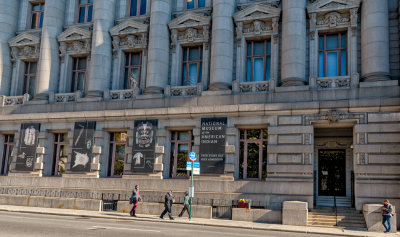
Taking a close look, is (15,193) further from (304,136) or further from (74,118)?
(304,136)

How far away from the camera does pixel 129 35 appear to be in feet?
98.9

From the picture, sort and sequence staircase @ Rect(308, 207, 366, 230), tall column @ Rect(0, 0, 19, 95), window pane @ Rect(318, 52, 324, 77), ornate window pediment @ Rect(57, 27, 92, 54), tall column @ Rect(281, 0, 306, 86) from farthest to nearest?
tall column @ Rect(0, 0, 19, 95) < ornate window pediment @ Rect(57, 27, 92, 54) < window pane @ Rect(318, 52, 324, 77) < tall column @ Rect(281, 0, 306, 86) < staircase @ Rect(308, 207, 366, 230)

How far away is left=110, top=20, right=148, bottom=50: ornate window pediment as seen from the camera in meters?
29.8

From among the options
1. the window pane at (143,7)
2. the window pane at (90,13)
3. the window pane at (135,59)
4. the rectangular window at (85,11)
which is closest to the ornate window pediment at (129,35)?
the window pane at (135,59)

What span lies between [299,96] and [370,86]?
3905mm

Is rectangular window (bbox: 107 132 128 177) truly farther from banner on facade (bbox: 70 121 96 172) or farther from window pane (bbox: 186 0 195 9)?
window pane (bbox: 186 0 195 9)

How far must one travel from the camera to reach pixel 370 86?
23.2 metres

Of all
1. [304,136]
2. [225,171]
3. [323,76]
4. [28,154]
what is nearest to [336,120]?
[304,136]

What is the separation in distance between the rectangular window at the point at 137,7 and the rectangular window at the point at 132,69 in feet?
10.7

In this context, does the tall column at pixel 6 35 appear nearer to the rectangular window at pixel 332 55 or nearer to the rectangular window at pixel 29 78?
the rectangular window at pixel 29 78

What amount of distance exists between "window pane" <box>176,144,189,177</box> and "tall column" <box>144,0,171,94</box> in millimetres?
4127

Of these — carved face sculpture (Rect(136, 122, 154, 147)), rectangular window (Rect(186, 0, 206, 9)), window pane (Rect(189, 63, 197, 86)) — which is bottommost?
carved face sculpture (Rect(136, 122, 154, 147))

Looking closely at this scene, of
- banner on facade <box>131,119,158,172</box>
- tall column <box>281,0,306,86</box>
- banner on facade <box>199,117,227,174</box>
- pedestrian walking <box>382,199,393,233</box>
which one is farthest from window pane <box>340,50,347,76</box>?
banner on facade <box>131,119,158,172</box>

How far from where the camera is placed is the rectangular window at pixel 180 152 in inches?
1069
